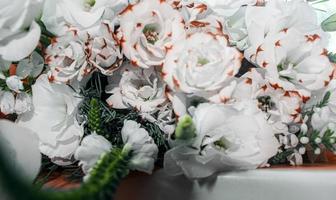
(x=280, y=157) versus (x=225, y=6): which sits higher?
(x=225, y=6)

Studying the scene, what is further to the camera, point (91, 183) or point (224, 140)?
point (224, 140)

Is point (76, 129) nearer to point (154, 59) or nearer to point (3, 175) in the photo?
point (154, 59)

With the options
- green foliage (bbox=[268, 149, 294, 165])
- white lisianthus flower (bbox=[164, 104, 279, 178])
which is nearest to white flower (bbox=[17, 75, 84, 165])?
white lisianthus flower (bbox=[164, 104, 279, 178])

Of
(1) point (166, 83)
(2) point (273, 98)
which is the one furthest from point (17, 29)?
(2) point (273, 98)

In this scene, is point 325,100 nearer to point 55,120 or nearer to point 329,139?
point 329,139

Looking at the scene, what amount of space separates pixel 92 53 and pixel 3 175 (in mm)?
261

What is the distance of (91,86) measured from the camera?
52 centimetres

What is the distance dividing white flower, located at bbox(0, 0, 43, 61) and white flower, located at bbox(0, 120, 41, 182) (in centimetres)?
8

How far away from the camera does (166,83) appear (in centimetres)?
46

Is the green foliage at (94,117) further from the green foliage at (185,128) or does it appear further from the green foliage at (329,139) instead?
the green foliage at (329,139)

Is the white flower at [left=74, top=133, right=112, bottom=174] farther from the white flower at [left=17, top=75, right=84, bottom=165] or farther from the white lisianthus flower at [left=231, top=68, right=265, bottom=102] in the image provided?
the white lisianthus flower at [left=231, top=68, right=265, bottom=102]

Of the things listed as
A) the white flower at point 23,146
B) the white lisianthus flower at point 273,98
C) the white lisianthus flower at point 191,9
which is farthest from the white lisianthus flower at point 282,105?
the white flower at point 23,146

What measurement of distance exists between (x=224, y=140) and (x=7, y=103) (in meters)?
0.24

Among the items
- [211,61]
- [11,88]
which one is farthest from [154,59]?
[11,88]
